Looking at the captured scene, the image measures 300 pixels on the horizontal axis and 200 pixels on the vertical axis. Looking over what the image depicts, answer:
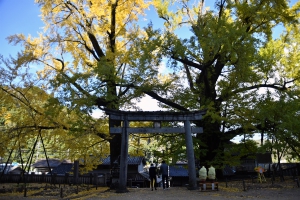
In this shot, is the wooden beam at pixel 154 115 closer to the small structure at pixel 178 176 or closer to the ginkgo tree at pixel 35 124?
the ginkgo tree at pixel 35 124

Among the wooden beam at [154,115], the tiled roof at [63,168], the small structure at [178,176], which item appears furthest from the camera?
the tiled roof at [63,168]

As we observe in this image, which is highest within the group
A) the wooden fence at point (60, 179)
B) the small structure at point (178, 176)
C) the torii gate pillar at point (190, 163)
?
the torii gate pillar at point (190, 163)

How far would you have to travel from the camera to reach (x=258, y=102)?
1449 cm

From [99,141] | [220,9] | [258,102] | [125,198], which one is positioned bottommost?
[125,198]

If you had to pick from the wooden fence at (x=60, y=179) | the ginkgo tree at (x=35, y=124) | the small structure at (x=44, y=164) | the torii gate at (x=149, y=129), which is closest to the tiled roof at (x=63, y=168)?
the small structure at (x=44, y=164)

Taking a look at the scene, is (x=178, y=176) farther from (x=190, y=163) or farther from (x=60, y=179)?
(x=190, y=163)

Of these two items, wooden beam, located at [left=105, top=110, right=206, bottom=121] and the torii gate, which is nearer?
the torii gate

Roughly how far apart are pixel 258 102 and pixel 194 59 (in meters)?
4.42

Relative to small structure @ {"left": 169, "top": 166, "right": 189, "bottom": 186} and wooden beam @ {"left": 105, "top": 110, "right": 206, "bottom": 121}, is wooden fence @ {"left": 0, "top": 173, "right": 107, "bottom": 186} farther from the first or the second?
small structure @ {"left": 169, "top": 166, "right": 189, "bottom": 186}

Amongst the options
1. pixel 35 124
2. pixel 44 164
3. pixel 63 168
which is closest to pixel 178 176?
pixel 63 168

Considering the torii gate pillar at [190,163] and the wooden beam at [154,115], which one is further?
the wooden beam at [154,115]

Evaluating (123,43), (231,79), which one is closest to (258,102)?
(231,79)

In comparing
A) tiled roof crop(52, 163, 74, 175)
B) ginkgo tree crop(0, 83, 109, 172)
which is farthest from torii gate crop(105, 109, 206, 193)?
tiled roof crop(52, 163, 74, 175)

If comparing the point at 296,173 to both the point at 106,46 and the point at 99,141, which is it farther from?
the point at 106,46
